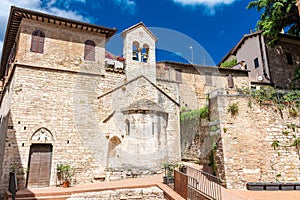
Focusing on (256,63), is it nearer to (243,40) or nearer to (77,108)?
(243,40)

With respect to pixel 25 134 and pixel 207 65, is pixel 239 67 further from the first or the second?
pixel 25 134

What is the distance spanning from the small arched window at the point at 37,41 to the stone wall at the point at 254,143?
10233 mm

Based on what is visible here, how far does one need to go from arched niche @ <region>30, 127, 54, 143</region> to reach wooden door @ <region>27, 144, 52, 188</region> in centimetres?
28

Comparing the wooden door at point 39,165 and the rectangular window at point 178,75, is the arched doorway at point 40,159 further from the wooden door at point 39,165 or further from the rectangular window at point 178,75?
the rectangular window at point 178,75

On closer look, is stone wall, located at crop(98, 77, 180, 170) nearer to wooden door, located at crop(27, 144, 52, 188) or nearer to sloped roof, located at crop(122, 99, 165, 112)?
sloped roof, located at crop(122, 99, 165, 112)

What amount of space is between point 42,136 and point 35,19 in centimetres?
670

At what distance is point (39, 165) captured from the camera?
412 inches

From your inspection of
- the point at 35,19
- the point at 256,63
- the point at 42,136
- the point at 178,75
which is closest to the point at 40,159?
the point at 42,136

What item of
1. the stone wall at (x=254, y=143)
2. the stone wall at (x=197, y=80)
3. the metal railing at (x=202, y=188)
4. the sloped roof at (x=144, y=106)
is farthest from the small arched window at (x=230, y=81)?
the metal railing at (x=202, y=188)

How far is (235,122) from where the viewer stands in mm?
10125

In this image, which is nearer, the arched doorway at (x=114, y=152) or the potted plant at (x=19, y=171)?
the potted plant at (x=19, y=171)

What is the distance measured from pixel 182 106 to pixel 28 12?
14077 millimetres

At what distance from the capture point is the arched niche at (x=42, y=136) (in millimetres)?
10516

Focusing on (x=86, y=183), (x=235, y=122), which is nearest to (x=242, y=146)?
(x=235, y=122)
